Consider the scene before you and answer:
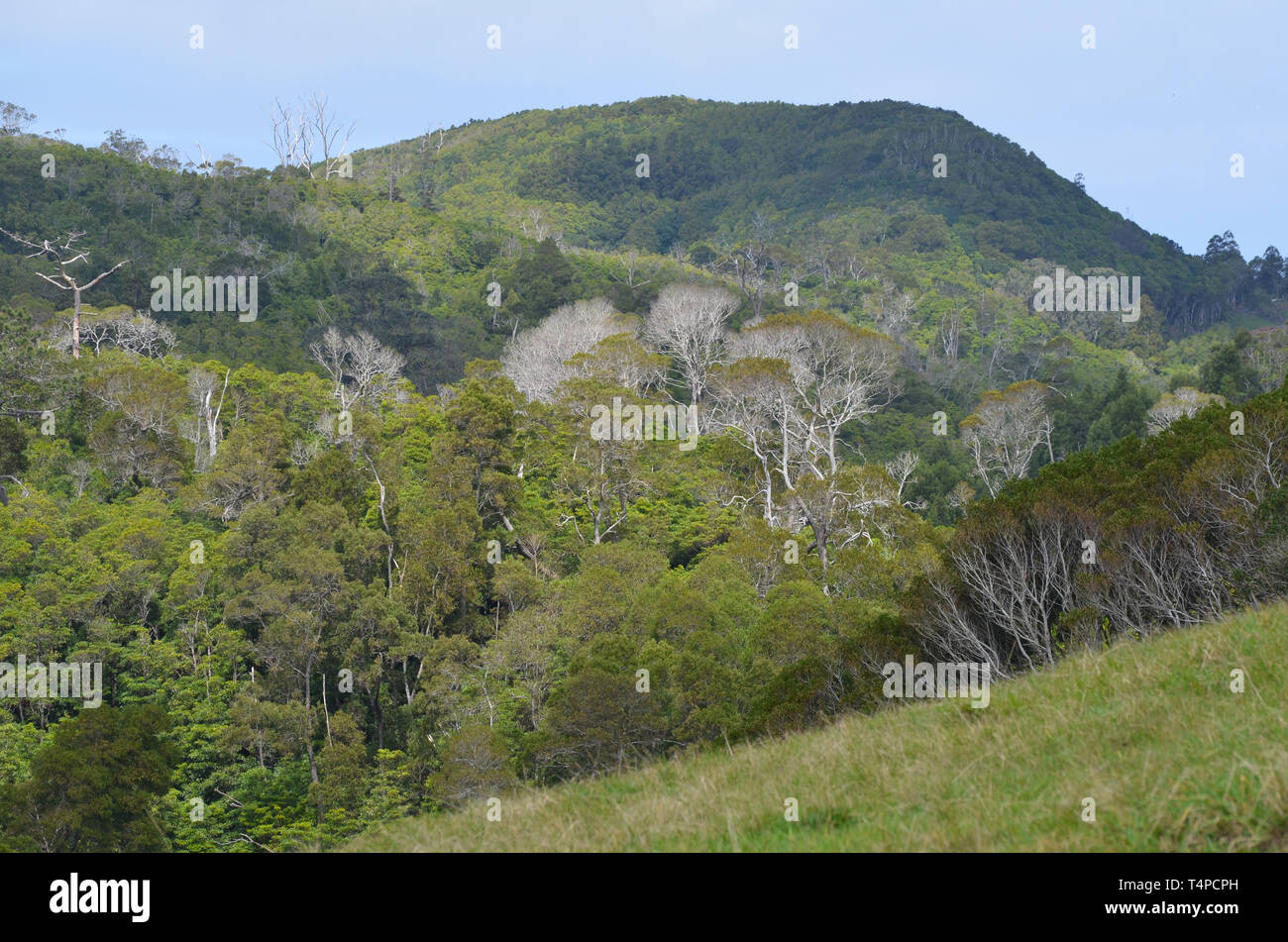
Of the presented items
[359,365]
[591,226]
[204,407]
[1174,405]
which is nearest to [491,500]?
[204,407]

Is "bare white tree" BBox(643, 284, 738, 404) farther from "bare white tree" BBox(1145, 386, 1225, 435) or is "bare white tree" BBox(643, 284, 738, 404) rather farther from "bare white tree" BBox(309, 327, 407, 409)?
"bare white tree" BBox(1145, 386, 1225, 435)

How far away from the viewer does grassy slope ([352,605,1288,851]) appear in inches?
165

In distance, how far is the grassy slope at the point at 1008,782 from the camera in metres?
4.20

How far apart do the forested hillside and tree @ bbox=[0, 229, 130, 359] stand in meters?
0.63

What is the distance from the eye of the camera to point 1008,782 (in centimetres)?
499

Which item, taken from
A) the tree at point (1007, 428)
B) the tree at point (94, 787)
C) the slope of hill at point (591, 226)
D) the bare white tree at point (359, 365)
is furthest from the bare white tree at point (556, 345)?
the tree at point (94, 787)

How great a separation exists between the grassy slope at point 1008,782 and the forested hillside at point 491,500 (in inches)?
125

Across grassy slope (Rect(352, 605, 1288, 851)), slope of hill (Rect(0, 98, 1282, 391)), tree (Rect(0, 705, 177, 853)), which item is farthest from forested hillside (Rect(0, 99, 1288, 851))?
grassy slope (Rect(352, 605, 1288, 851))

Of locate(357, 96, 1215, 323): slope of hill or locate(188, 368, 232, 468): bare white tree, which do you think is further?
locate(357, 96, 1215, 323): slope of hill

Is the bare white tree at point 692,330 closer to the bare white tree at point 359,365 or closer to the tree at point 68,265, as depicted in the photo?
the bare white tree at point 359,365

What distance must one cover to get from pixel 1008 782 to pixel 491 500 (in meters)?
29.9

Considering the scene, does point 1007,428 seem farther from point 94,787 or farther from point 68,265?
point 68,265

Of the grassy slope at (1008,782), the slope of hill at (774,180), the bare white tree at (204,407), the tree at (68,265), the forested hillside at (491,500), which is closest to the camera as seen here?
the grassy slope at (1008,782)

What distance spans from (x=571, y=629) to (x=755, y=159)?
113 meters
